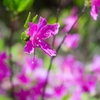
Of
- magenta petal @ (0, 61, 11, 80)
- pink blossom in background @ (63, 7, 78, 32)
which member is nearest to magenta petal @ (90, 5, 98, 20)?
magenta petal @ (0, 61, 11, 80)

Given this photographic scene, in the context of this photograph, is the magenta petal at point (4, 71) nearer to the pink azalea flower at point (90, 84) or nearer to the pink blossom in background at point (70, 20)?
the pink azalea flower at point (90, 84)

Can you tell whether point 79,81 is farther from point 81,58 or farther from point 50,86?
point 81,58

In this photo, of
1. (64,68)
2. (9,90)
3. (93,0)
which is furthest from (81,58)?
(93,0)

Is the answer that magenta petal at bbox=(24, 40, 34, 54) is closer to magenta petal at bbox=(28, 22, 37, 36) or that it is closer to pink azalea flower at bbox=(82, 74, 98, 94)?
magenta petal at bbox=(28, 22, 37, 36)

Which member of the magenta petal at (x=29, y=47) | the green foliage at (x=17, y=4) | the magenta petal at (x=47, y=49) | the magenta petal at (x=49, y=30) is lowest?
the magenta petal at (x=47, y=49)

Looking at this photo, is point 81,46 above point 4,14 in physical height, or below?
below

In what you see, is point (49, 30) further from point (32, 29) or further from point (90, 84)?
point (90, 84)

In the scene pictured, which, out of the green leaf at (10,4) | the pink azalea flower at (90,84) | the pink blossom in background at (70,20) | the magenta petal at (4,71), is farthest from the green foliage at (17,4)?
the pink blossom in background at (70,20)

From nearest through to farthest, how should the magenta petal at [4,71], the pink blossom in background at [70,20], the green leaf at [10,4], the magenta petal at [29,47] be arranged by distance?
1. the magenta petal at [29,47]
2. the green leaf at [10,4]
3. the magenta petal at [4,71]
4. the pink blossom in background at [70,20]
